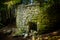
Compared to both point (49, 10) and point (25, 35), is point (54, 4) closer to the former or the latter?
point (49, 10)

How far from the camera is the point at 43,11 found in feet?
29.4

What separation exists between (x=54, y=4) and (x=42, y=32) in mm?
1841

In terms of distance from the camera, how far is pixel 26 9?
9.65 meters

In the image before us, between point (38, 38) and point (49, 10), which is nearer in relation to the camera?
point (38, 38)

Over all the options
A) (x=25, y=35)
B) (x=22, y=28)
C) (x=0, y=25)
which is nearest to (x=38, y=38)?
(x=25, y=35)

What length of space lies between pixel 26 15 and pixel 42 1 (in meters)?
1.37

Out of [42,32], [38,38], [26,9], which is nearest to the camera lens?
[38,38]

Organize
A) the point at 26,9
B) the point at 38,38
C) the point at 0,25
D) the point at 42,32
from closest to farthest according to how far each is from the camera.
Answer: the point at 38,38
the point at 42,32
the point at 26,9
the point at 0,25

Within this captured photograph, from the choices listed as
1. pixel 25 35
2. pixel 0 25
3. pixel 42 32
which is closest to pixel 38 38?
pixel 42 32

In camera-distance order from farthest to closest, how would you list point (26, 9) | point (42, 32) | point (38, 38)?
point (26, 9), point (42, 32), point (38, 38)

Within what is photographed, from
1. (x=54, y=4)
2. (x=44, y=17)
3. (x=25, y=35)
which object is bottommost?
(x=25, y=35)

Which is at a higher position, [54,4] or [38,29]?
[54,4]

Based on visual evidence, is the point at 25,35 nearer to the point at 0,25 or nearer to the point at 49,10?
the point at 49,10

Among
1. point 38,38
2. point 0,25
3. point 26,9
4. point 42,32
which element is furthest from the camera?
point 0,25
